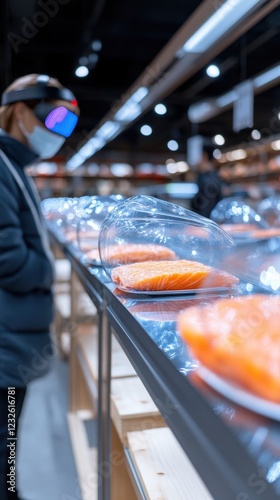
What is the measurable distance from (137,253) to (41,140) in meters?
0.78

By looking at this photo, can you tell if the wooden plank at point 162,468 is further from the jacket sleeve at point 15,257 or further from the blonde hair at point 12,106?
the blonde hair at point 12,106

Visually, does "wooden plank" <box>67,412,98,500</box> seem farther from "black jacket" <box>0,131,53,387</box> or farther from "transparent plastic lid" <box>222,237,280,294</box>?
"transparent plastic lid" <box>222,237,280,294</box>

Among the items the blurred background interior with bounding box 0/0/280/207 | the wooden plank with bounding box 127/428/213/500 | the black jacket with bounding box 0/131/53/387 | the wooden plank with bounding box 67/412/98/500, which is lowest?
the wooden plank with bounding box 67/412/98/500

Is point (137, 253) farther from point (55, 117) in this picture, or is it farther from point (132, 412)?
point (55, 117)

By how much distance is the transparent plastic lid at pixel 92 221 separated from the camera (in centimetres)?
183

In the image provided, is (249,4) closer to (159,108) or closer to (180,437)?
(180,437)

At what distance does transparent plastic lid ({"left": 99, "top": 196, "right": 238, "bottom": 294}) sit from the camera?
3.19 ft

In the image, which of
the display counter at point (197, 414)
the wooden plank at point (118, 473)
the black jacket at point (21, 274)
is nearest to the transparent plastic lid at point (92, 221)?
the black jacket at point (21, 274)

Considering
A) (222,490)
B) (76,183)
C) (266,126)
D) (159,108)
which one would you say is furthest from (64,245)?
(76,183)

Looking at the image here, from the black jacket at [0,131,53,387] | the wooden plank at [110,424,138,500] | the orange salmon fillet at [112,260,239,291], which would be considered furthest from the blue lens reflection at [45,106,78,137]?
the wooden plank at [110,424,138,500]

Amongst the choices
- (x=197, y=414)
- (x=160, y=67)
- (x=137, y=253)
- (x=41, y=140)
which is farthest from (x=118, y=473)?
(x=160, y=67)

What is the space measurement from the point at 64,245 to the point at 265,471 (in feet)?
6.21

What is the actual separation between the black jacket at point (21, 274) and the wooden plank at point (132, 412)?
1.48 feet

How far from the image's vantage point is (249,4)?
2.79 metres
